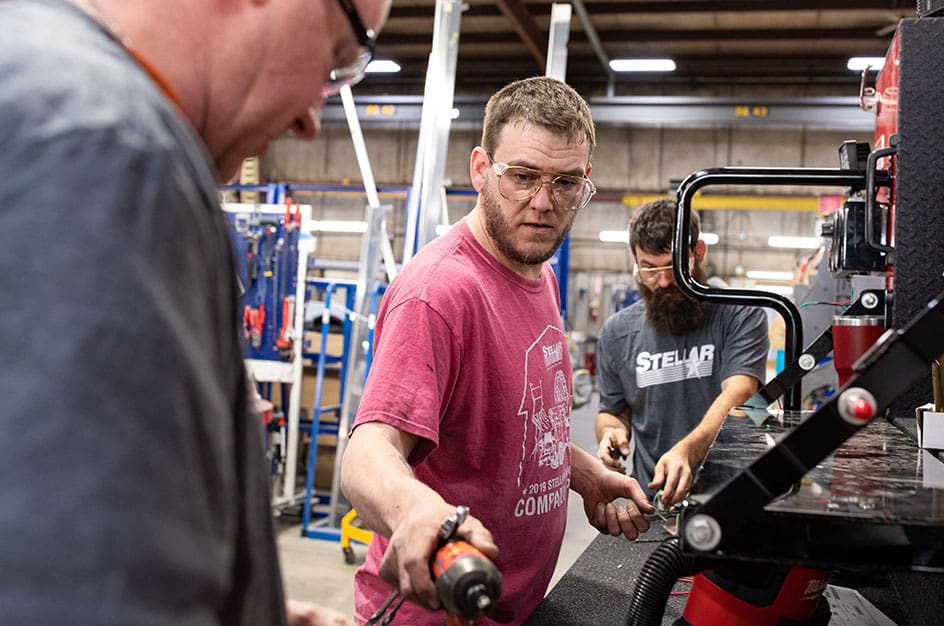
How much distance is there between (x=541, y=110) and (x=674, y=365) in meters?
1.50

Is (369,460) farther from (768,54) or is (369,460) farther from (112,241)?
(768,54)

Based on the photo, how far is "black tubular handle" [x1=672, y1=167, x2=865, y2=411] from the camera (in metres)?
1.53

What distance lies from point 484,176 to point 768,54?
42.8ft

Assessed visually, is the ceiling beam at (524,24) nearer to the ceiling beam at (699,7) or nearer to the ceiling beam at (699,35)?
the ceiling beam at (699,35)

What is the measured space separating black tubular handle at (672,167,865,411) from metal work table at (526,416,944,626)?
294mm

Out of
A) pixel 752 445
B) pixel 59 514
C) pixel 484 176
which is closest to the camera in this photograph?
pixel 59 514

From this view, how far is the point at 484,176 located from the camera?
1.85 m

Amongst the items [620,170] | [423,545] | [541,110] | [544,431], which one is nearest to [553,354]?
[544,431]

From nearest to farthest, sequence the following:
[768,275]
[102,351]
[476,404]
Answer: [102,351] < [476,404] < [768,275]

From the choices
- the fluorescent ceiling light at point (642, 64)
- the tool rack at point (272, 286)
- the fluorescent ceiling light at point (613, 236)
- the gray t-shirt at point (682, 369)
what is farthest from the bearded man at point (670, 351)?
the fluorescent ceiling light at point (613, 236)

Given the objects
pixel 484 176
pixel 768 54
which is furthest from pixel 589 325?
pixel 484 176

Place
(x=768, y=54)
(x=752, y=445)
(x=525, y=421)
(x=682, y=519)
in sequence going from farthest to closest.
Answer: (x=768, y=54)
(x=525, y=421)
(x=752, y=445)
(x=682, y=519)

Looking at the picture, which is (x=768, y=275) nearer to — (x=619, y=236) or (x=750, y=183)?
(x=619, y=236)

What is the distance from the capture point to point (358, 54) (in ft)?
2.49
